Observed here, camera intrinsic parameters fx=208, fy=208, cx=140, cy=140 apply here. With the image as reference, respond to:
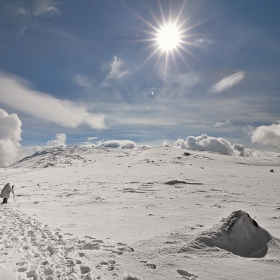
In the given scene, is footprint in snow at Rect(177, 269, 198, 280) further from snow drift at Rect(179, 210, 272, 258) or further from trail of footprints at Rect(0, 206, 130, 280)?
trail of footprints at Rect(0, 206, 130, 280)

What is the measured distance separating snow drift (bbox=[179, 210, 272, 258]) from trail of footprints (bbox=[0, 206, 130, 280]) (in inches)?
92.3

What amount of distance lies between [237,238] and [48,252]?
5.66 metres

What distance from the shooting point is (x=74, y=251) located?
6367mm

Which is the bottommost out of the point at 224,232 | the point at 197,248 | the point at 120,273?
the point at 120,273

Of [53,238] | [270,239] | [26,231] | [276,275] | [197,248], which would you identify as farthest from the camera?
[26,231]

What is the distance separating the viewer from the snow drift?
5.97 metres

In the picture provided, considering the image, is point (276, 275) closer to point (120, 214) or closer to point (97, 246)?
point (97, 246)

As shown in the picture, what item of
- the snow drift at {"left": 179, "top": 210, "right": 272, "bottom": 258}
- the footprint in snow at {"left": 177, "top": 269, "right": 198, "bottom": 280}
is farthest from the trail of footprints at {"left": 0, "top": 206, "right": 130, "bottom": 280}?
the snow drift at {"left": 179, "top": 210, "right": 272, "bottom": 258}

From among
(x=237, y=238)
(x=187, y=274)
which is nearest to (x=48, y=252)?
(x=187, y=274)

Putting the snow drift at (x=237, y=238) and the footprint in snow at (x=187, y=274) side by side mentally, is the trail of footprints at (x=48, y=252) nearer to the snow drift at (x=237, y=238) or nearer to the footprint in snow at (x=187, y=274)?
the footprint in snow at (x=187, y=274)

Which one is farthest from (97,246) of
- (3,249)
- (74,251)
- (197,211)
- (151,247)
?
(197,211)

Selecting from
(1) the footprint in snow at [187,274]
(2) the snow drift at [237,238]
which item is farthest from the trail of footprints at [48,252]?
(2) the snow drift at [237,238]

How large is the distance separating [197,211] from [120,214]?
4.45m

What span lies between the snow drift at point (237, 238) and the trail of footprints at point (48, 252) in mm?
2344
